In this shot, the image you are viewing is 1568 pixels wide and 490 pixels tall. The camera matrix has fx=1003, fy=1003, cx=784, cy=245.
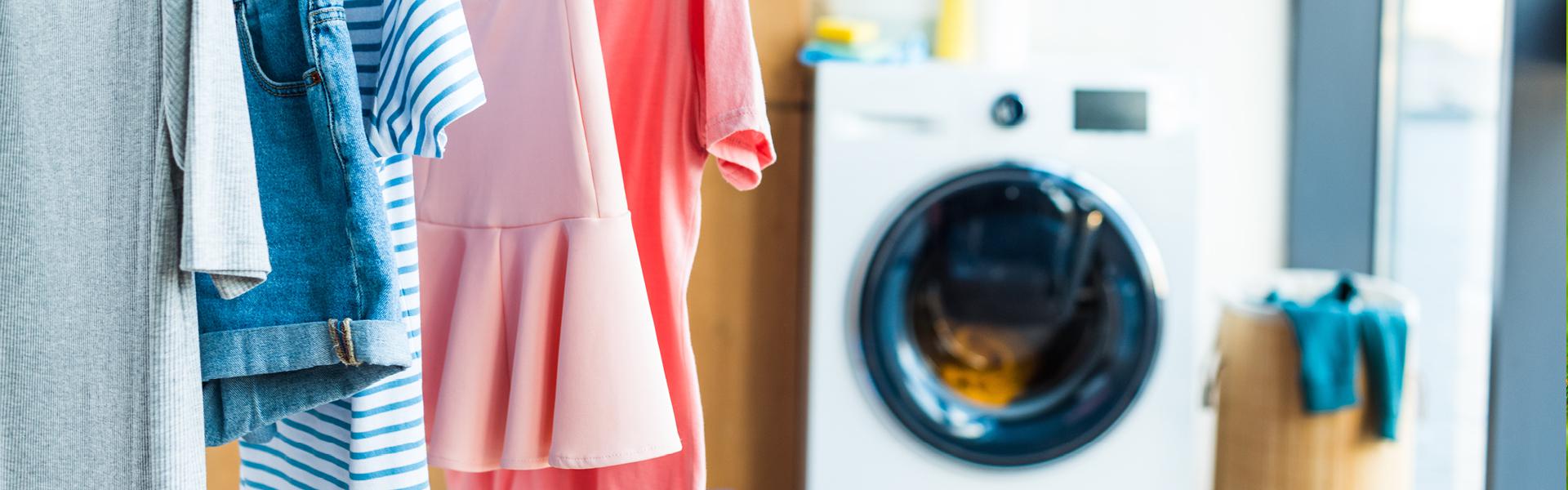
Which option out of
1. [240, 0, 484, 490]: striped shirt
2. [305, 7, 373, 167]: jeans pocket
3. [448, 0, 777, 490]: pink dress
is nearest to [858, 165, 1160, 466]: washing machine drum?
[448, 0, 777, 490]: pink dress

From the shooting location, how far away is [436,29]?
78 centimetres

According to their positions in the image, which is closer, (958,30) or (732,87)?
(732,87)

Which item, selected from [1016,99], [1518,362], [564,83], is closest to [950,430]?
[1016,99]

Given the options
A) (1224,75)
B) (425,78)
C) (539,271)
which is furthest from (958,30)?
(425,78)

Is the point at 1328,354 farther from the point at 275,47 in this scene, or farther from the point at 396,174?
the point at 275,47

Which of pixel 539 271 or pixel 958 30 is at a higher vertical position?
pixel 958 30

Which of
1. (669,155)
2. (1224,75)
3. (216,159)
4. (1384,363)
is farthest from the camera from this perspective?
(1224,75)

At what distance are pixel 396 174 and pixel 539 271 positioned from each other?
6.1 inches

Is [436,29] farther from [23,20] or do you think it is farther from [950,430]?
[950,430]

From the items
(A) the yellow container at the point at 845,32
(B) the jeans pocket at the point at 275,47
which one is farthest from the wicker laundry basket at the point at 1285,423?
(B) the jeans pocket at the point at 275,47

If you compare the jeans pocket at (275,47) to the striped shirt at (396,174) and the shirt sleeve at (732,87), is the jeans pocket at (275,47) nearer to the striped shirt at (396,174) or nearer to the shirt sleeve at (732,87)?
the striped shirt at (396,174)

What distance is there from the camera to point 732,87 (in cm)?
97

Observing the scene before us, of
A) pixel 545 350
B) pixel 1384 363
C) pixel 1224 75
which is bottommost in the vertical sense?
pixel 1384 363

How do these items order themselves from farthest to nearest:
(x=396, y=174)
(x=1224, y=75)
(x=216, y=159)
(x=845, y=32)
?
(x=1224, y=75) → (x=845, y=32) → (x=396, y=174) → (x=216, y=159)
